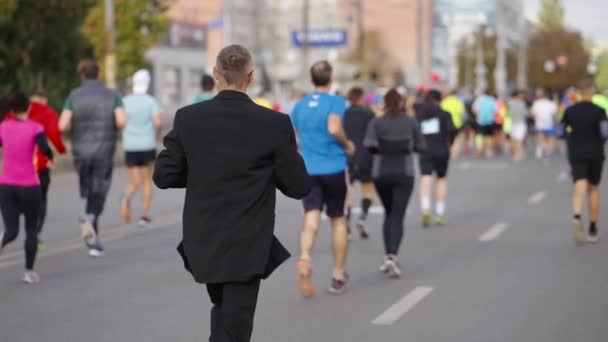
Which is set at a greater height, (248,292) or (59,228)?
(248,292)

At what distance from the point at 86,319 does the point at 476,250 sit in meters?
5.30

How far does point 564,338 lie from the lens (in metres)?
7.60

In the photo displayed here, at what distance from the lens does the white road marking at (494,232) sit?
539 inches

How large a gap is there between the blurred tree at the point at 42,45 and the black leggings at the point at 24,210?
64.5 ft

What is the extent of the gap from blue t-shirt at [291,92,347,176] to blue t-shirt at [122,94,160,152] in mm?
5091

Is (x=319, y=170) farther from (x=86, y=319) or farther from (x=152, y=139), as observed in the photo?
(x=152, y=139)

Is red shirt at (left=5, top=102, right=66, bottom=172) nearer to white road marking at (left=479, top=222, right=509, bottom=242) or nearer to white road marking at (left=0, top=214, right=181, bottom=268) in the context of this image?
white road marking at (left=0, top=214, right=181, bottom=268)

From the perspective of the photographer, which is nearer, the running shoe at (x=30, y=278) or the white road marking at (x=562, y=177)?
the running shoe at (x=30, y=278)

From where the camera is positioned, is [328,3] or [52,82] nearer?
[52,82]

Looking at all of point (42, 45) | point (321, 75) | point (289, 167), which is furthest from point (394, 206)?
point (42, 45)

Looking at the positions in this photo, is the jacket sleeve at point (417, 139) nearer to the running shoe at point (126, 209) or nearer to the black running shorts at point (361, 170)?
the black running shorts at point (361, 170)

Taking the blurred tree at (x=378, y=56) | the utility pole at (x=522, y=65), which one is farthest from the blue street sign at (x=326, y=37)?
the blurred tree at (x=378, y=56)

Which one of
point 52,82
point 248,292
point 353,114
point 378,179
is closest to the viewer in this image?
point 248,292

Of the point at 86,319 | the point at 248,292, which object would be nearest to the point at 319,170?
the point at 86,319
